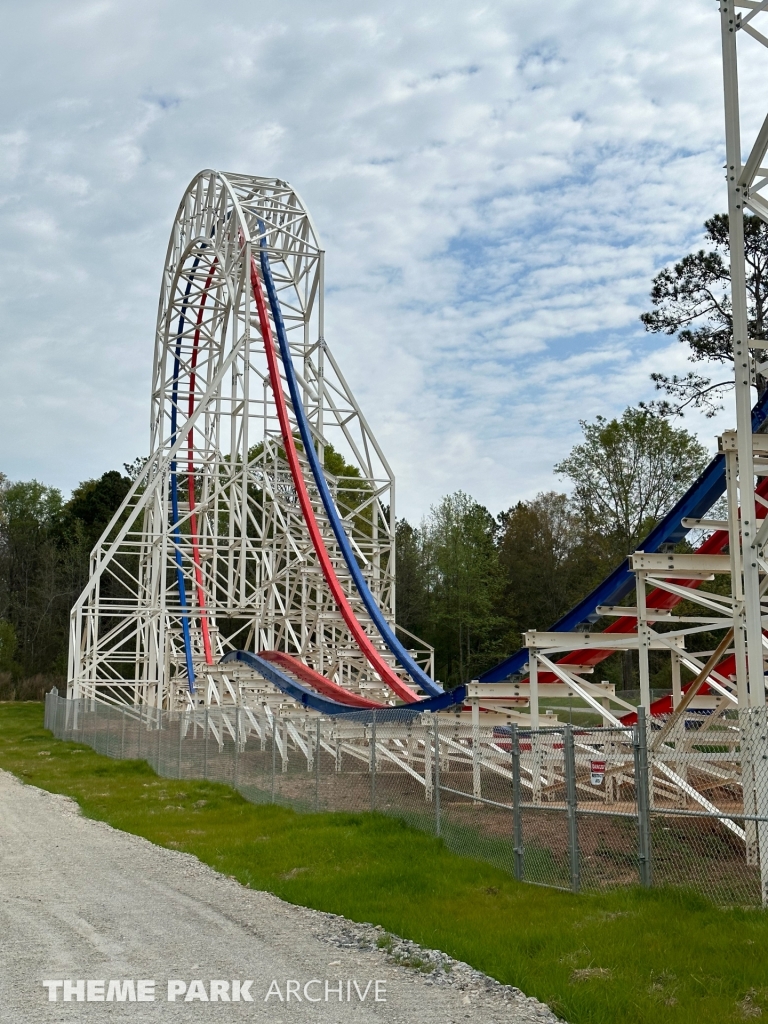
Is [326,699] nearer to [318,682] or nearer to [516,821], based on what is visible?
[318,682]

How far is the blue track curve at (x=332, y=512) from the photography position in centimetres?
2069

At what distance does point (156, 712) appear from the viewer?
23.7 meters

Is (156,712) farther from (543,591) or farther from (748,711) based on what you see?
(543,591)

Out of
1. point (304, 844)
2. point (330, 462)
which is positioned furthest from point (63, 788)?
point (330, 462)

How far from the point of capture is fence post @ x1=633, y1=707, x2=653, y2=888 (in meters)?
8.56

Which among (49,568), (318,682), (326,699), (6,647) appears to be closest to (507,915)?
(326,699)

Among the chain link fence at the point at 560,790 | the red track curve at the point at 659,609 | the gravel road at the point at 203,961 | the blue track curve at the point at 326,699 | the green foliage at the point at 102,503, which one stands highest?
the green foliage at the point at 102,503

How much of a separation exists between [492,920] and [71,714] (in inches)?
945

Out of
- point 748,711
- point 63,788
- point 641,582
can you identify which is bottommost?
point 63,788

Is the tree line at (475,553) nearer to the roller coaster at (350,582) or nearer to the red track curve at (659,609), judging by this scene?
the roller coaster at (350,582)

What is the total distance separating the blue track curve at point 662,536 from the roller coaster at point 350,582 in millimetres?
29

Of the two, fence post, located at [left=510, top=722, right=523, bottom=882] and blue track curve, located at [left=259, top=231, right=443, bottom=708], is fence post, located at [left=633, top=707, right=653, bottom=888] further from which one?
blue track curve, located at [left=259, top=231, right=443, bottom=708]

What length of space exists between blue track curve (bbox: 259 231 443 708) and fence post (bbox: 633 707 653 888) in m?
7.49

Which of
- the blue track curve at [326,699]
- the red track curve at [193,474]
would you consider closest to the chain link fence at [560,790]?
the blue track curve at [326,699]
